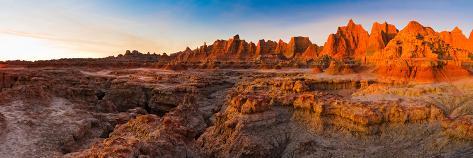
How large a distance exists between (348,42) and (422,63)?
90.6m

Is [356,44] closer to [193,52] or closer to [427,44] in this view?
[193,52]

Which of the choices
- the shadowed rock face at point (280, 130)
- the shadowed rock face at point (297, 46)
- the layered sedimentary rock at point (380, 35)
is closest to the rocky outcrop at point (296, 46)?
the shadowed rock face at point (297, 46)

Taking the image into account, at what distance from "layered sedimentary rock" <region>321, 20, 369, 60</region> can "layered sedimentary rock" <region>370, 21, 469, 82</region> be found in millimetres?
76347

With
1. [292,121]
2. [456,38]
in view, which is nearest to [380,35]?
[456,38]

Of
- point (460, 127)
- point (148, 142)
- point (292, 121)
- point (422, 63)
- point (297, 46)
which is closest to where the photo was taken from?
point (148, 142)

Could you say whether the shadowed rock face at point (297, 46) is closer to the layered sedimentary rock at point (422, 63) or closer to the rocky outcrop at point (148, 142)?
the layered sedimentary rock at point (422, 63)

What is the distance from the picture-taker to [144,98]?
4362cm

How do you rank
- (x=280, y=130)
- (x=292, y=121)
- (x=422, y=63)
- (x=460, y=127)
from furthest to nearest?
(x=422, y=63)
(x=292, y=121)
(x=280, y=130)
(x=460, y=127)

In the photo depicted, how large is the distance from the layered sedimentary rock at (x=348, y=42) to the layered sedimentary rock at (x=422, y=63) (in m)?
76.3

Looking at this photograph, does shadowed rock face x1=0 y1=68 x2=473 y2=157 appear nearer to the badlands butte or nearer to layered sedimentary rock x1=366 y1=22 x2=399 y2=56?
the badlands butte

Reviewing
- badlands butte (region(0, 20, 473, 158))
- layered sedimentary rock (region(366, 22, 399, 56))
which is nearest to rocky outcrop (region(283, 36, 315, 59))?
layered sedimentary rock (region(366, 22, 399, 56))

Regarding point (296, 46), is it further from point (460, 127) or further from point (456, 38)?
point (460, 127)

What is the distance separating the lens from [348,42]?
375 ft

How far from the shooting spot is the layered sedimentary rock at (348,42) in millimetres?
110188
